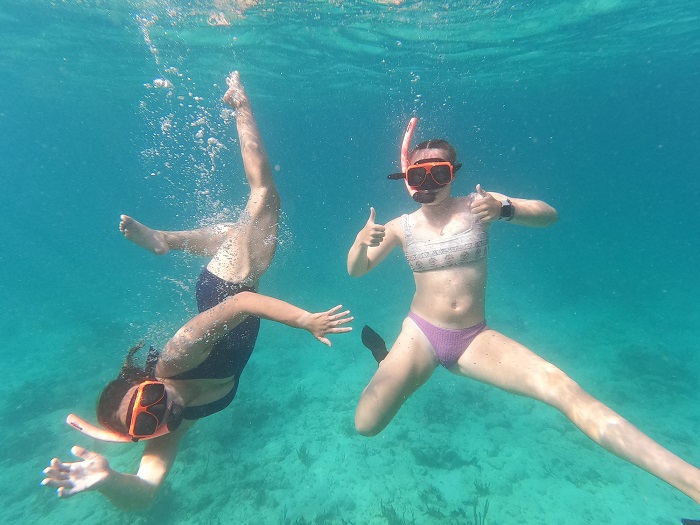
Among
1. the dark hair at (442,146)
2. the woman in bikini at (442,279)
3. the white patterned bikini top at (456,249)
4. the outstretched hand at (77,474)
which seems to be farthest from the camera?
the white patterned bikini top at (456,249)

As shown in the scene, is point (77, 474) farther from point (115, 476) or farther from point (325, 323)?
point (325, 323)

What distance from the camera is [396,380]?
468 cm

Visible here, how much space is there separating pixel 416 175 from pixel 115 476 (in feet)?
14.0

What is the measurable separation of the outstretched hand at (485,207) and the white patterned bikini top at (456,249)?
0.37 metres

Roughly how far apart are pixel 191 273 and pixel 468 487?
32359 millimetres

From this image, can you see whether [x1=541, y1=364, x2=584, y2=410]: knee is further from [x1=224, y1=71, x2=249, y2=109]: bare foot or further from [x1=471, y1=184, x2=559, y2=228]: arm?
[x1=224, y1=71, x2=249, y2=109]: bare foot

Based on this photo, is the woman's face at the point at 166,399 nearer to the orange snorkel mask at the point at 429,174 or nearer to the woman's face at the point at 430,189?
the orange snorkel mask at the point at 429,174

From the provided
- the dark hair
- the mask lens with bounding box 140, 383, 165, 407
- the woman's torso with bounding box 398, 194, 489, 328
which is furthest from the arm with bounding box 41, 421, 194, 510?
the dark hair

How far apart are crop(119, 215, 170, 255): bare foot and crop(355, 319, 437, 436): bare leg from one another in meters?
3.50

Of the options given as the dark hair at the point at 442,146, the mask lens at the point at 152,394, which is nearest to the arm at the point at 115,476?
the mask lens at the point at 152,394

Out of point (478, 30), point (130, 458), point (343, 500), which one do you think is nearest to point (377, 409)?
point (343, 500)

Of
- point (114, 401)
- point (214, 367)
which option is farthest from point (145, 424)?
point (214, 367)

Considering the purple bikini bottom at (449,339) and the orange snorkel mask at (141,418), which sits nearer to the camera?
the orange snorkel mask at (141,418)

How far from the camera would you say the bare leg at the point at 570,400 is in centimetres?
295
